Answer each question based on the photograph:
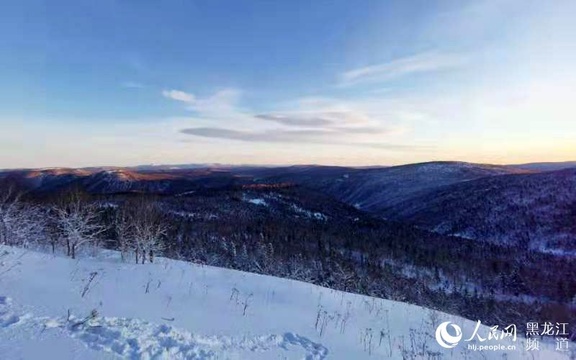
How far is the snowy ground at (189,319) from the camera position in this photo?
7312 mm

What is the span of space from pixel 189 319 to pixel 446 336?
273 inches

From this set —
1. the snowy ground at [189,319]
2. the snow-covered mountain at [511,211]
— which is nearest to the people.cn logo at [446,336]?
the snowy ground at [189,319]

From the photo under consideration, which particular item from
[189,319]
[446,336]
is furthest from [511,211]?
[189,319]

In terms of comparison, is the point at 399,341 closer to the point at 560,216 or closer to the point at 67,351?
the point at 67,351

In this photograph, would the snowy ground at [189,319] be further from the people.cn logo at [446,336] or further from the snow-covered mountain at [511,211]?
the snow-covered mountain at [511,211]

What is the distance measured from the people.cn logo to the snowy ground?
208mm

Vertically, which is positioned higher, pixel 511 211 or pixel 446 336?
pixel 446 336

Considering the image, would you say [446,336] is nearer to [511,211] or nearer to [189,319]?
[189,319]

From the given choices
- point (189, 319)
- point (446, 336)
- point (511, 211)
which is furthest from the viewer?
point (511, 211)

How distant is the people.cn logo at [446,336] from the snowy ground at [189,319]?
21 centimetres

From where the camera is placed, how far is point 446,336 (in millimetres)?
11289

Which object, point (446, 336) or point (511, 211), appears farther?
point (511, 211)

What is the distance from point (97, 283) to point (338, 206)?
171260mm

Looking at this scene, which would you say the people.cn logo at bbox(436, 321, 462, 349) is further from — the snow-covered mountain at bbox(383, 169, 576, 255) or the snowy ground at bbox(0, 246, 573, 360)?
the snow-covered mountain at bbox(383, 169, 576, 255)
